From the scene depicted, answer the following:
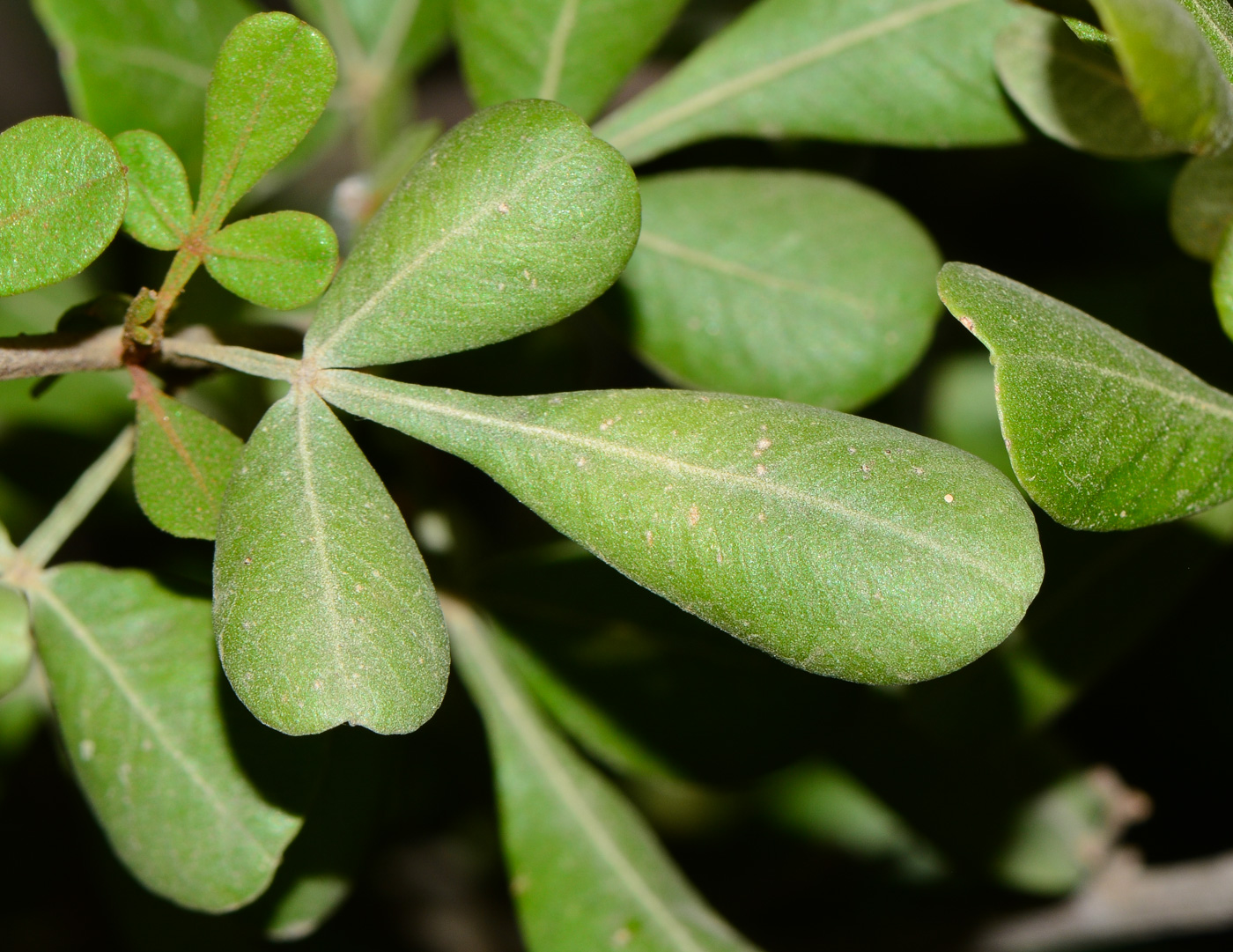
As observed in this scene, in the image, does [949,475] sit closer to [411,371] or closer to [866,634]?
[866,634]

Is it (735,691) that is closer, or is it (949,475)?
(949,475)

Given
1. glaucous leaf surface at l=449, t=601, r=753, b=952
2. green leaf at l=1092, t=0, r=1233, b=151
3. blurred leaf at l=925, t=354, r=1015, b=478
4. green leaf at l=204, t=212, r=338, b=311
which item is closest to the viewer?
green leaf at l=1092, t=0, r=1233, b=151

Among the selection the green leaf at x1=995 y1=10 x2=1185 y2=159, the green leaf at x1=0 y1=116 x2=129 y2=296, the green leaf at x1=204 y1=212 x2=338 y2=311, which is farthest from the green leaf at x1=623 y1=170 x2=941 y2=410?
the green leaf at x1=0 y1=116 x2=129 y2=296

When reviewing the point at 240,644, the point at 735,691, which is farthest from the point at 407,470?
the point at 240,644

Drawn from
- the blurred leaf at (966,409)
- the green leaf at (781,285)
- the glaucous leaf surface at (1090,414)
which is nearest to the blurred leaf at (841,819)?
the blurred leaf at (966,409)

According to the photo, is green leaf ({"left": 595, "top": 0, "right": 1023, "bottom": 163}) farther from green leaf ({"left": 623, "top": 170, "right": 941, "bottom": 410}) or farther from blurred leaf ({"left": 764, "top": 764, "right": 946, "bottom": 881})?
blurred leaf ({"left": 764, "top": 764, "right": 946, "bottom": 881})

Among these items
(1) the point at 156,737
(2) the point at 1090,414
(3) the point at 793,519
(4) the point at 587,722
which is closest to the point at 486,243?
(3) the point at 793,519
